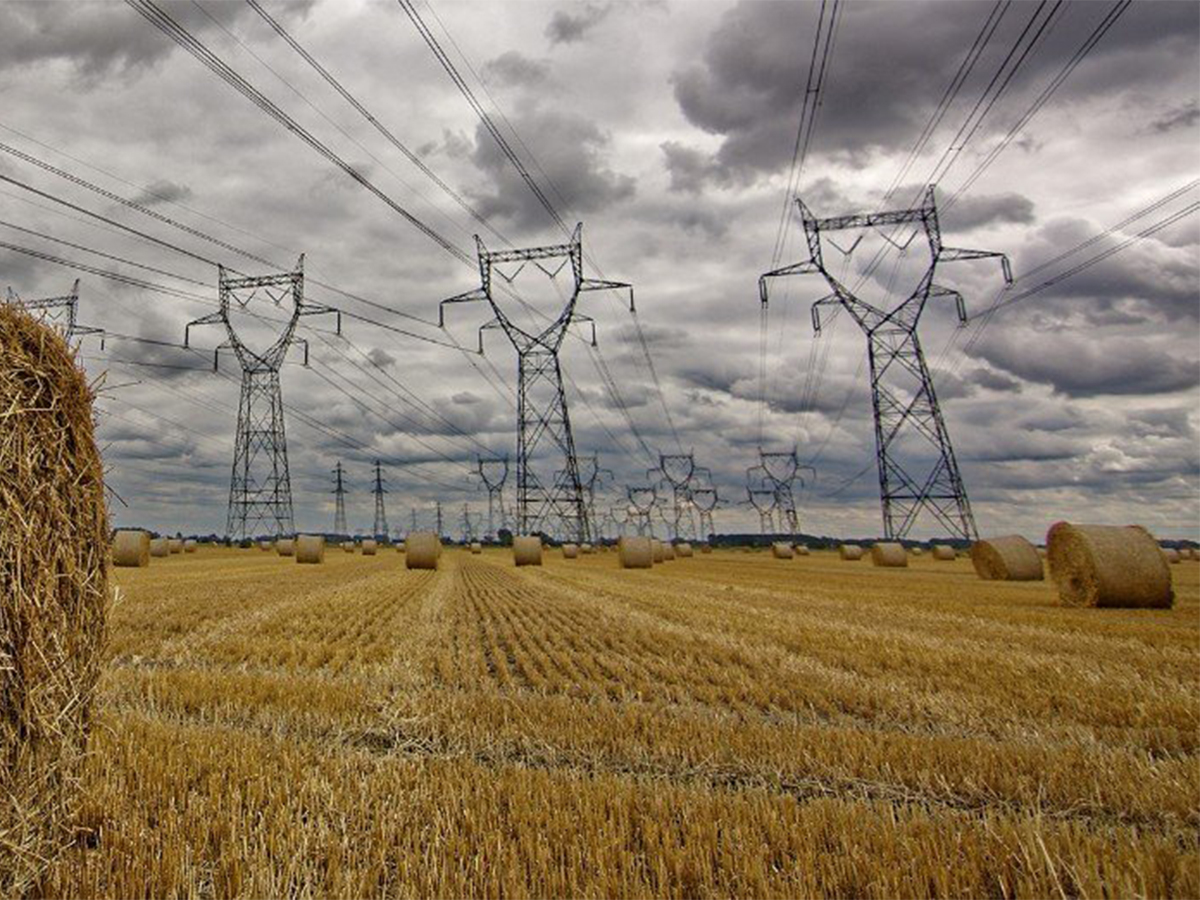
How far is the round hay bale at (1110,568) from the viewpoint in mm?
17203

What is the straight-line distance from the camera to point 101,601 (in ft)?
15.0

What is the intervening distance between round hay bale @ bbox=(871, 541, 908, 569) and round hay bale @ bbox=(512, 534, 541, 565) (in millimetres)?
20918

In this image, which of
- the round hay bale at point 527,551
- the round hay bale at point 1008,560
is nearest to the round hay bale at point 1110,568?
the round hay bale at point 1008,560

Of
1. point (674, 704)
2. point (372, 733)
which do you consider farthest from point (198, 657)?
point (674, 704)

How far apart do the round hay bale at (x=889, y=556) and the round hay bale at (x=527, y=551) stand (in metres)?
20.9

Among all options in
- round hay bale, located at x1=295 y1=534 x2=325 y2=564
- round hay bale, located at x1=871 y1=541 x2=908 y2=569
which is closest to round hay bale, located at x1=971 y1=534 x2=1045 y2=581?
round hay bale, located at x1=871 y1=541 x2=908 y2=569

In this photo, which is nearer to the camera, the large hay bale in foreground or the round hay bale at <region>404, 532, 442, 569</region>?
the large hay bale in foreground

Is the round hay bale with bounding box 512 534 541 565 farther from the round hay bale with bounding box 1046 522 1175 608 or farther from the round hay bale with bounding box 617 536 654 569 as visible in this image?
the round hay bale with bounding box 1046 522 1175 608

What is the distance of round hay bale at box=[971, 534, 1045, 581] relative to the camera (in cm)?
2842

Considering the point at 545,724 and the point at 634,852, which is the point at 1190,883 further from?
the point at 545,724

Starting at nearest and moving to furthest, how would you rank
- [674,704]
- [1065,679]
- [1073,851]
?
[1073,851], [674,704], [1065,679]

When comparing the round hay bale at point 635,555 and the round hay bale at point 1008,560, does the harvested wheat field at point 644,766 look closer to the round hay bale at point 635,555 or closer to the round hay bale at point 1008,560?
the round hay bale at point 1008,560

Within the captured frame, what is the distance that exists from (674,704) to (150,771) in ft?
15.1

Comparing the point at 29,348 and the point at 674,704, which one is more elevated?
the point at 29,348
